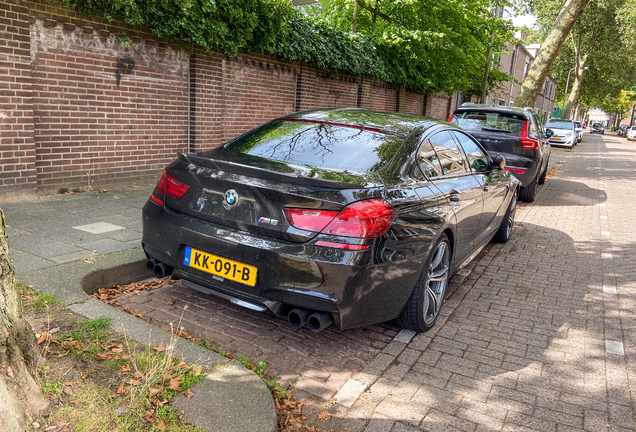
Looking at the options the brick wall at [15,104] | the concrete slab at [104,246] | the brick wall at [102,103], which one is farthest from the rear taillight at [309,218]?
the brick wall at [102,103]

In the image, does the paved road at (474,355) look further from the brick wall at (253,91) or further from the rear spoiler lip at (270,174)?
the brick wall at (253,91)

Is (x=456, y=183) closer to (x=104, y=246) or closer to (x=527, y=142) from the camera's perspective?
(x=104, y=246)

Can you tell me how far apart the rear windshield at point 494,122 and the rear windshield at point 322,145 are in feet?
19.6

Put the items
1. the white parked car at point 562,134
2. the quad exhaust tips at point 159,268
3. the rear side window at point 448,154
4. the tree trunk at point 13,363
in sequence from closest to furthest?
the tree trunk at point 13,363 < the quad exhaust tips at point 159,268 < the rear side window at point 448,154 < the white parked car at point 562,134

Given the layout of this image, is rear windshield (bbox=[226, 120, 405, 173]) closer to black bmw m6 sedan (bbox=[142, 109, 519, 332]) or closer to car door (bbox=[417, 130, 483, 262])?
black bmw m6 sedan (bbox=[142, 109, 519, 332])

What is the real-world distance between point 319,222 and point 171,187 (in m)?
1.23

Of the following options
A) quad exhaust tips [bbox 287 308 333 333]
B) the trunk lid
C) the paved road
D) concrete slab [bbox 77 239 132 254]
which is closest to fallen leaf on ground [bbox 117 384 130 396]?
the paved road

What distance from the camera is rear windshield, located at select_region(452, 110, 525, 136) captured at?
30.1 feet

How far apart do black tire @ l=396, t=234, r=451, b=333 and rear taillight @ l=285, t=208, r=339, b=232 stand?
1014 mm

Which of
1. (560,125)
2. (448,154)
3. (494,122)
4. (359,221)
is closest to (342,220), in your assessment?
(359,221)

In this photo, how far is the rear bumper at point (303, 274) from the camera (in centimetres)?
295

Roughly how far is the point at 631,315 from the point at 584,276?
3.53ft

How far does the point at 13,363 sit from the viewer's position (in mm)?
2123

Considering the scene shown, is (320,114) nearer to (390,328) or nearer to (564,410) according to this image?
(390,328)
